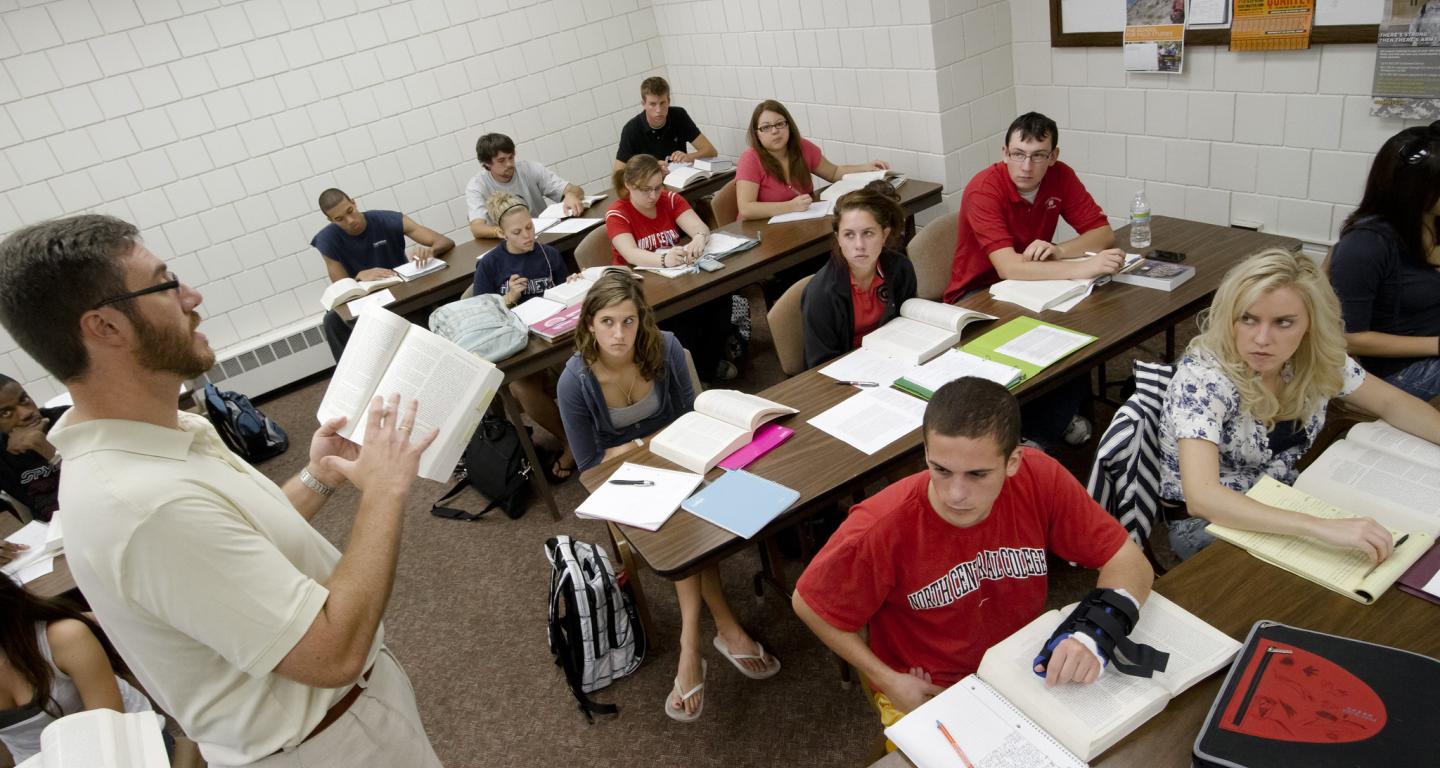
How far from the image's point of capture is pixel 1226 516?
1.66m

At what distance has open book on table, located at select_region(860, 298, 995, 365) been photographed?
254cm

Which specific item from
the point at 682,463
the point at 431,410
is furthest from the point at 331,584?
the point at 682,463

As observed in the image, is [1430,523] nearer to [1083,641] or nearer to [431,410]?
[1083,641]

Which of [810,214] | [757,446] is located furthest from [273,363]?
[757,446]

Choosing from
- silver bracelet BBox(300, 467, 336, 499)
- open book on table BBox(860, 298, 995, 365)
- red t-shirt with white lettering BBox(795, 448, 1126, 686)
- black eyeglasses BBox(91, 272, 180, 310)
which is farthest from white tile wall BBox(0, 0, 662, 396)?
black eyeglasses BBox(91, 272, 180, 310)

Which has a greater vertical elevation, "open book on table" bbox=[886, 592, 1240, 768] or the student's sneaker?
"open book on table" bbox=[886, 592, 1240, 768]

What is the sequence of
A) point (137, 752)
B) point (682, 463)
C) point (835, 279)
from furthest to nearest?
point (835, 279) < point (682, 463) < point (137, 752)

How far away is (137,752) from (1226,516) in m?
1.83

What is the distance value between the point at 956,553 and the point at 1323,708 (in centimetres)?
59

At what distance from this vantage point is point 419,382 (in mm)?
1426

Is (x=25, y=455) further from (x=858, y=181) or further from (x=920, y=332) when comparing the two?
(x=858, y=181)

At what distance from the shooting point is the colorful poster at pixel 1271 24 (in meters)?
3.06

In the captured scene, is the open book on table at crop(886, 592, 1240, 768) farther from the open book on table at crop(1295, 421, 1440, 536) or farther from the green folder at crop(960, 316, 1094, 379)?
the green folder at crop(960, 316, 1094, 379)

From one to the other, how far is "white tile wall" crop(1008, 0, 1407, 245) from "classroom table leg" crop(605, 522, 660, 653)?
3146 millimetres
